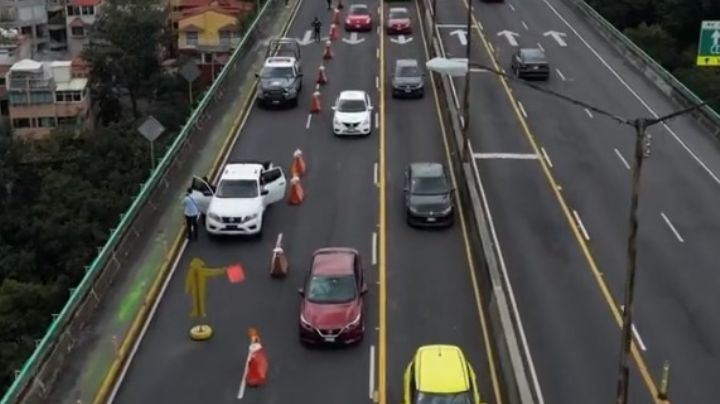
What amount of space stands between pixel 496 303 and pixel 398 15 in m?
38.2

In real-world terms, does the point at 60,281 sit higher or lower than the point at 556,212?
lower

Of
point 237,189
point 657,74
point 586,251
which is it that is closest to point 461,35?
point 657,74

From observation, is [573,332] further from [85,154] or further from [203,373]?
[85,154]

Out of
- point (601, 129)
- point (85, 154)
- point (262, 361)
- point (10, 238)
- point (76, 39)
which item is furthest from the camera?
point (76, 39)

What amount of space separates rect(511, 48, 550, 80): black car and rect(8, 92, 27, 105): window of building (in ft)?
216

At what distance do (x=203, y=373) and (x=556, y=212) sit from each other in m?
14.7

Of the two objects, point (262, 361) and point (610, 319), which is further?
point (610, 319)

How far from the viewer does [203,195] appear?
1275 inches

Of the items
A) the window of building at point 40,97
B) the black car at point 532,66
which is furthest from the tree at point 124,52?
the black car at point 532,66

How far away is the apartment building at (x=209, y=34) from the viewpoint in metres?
107

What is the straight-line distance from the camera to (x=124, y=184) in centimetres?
7406

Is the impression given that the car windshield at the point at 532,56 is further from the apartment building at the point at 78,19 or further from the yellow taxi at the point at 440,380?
the apartment building at the point at 78,19

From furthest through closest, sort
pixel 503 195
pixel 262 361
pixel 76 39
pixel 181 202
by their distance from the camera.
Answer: pixel 76 39
pixel 503 195
pixel 181 202
pixel 262 361

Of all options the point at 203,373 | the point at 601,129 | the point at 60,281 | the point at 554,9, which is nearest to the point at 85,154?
the point at 60,281
